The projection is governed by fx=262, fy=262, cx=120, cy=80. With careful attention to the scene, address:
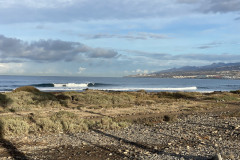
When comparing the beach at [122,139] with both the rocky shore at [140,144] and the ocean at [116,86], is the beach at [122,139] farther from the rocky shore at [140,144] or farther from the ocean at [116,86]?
the ocean at [116,86]

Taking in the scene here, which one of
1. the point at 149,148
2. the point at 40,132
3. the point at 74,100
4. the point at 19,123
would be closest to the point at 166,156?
the point at 149,148

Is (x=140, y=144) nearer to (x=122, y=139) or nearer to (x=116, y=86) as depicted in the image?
(x=122, y=139)

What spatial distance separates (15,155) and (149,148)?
402cm

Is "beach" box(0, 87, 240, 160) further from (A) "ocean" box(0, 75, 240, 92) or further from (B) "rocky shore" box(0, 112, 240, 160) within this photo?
(A) "ocean" box(0, 75, 240, 92)

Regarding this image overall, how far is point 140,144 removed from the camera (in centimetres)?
877

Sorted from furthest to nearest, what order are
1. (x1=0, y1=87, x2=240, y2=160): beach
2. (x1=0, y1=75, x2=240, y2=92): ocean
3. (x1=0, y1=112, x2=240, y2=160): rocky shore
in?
(x1=0, y1=75, x2=240, y2=92): ocean < (x1=0, y1=87, x2=240, y2=160): beach < (x1=0, y1=112, x2=240, y2=160): rocky shore

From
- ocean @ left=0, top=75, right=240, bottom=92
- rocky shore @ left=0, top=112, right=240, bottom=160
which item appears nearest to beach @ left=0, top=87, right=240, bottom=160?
rocky shore @ left=0, top=112, right=240, bottom=160

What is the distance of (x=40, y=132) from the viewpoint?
1059 cm

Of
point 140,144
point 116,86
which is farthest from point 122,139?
point 116,86

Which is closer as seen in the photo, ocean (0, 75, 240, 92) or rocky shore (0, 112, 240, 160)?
rocky shore (0, 112, 240, 160)

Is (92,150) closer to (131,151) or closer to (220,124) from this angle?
(131,151)

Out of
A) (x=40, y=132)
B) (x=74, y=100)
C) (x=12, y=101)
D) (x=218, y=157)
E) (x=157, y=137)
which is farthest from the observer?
(x=74, y=100)

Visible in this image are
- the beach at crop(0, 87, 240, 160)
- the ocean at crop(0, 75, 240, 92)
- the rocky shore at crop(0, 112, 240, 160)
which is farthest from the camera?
the ocean at crop(0, 75, 240, 92)

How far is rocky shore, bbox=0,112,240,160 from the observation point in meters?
7.50
